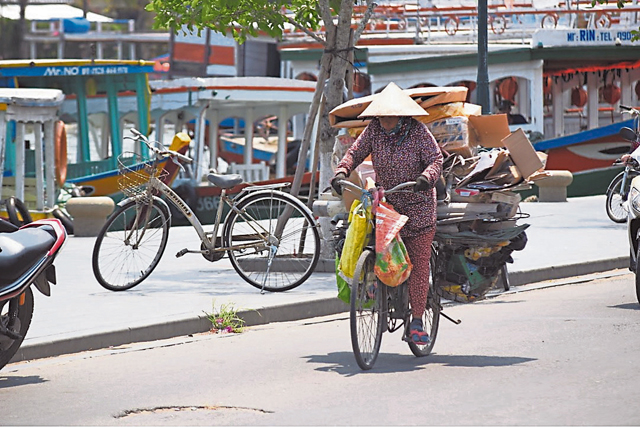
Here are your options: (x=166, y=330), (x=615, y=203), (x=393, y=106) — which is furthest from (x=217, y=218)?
(x=615, y=203)

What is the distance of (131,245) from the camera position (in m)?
10.7

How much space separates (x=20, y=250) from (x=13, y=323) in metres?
0.52

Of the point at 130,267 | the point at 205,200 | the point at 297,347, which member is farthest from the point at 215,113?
the point at 297,347

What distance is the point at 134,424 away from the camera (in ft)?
19.9

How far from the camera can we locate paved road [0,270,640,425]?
6.15 m

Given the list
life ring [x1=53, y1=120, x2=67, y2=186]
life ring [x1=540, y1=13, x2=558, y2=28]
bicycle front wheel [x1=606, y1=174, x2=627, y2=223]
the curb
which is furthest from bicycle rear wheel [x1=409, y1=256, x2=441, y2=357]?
life ring [x1=540, y1=13, x2=558, y2=28]

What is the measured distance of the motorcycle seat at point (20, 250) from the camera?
6.86 metres

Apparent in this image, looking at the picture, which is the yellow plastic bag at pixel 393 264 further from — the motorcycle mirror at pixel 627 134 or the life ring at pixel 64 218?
the life ring at pixel 64 218

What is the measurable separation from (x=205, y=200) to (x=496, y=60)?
305 inches

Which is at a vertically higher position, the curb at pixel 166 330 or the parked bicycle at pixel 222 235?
the parked bicycle at pixel 222 235

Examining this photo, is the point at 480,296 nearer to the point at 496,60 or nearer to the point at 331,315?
the point at 331,315

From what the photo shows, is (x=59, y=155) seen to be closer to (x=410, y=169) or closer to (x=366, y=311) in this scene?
(x=410, y=169)

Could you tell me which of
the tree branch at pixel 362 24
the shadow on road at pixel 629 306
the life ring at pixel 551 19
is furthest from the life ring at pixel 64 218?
the life ring at pixel 551 19

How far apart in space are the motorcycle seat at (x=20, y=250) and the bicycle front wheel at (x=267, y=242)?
339 centimetres
